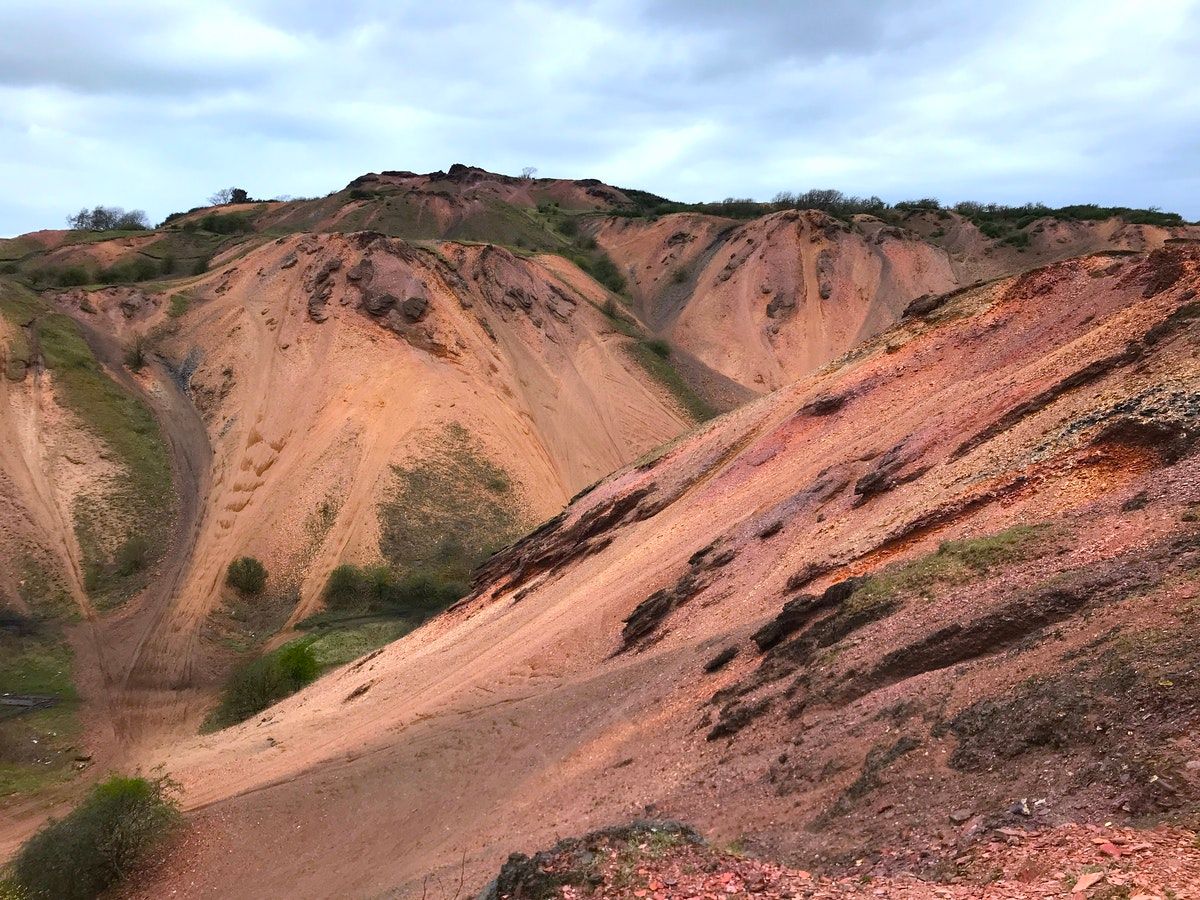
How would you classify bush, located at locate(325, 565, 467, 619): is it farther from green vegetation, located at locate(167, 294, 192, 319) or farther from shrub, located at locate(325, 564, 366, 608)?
green vegetation, located at locate(167, 294, 192, 319)

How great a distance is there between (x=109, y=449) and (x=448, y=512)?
44.3ft

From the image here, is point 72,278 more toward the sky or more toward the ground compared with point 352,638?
more toward the sky

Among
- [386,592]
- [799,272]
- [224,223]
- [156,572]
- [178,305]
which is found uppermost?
[224,223]

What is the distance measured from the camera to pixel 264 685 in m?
22.1

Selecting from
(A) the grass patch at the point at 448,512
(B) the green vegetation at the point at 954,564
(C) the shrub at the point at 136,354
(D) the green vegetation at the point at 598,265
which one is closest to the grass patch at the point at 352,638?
(A) the grass patch at the point at 448,512

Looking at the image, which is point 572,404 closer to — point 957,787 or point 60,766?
point 60,766

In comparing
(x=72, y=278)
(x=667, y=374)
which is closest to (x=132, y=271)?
(x=72, y=278)

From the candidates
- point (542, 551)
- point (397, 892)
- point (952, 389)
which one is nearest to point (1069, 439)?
point (952, 389)

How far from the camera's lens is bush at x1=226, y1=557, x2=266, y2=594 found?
28.4 m

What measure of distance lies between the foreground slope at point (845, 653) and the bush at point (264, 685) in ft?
→ 6.23

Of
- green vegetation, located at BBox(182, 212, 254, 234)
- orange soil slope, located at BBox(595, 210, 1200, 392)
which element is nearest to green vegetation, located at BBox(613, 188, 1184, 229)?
orange soil slope, located at BBox(595, 210, 1200, 392)

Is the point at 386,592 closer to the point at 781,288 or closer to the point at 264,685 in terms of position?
the point at 264,685

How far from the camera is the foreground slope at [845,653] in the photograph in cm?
636

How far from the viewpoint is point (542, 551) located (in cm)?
2184
